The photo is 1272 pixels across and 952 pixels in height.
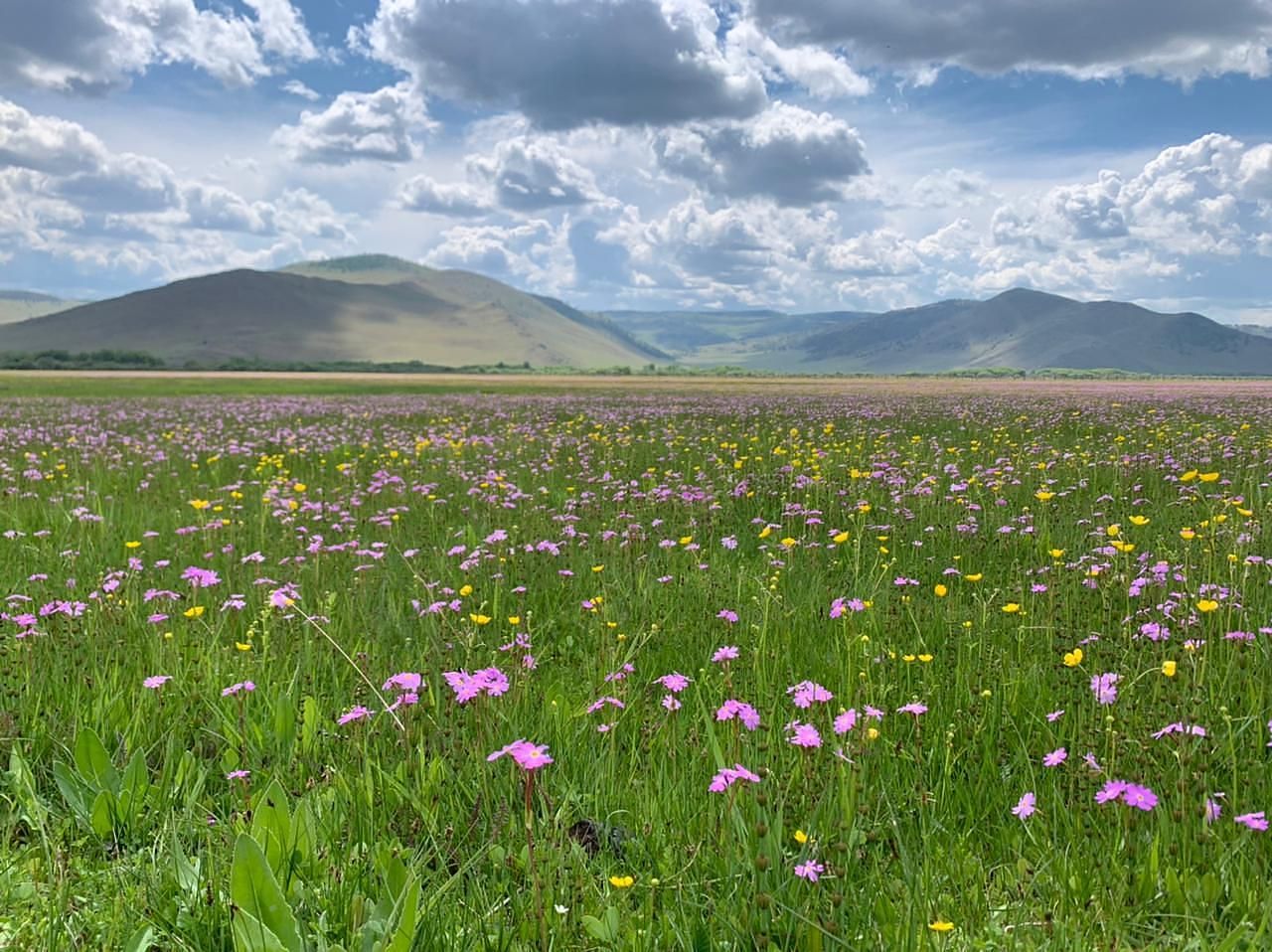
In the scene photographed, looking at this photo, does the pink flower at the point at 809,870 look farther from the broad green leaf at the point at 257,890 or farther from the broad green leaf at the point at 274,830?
the broad green leaf at the point at 274,830

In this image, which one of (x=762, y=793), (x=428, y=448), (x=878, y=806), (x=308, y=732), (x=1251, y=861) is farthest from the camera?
(x=428, y=448)

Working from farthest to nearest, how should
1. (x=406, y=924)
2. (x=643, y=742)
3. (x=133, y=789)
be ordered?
(x=643, y=742), (x=133, y=789), (x=406, y=924)

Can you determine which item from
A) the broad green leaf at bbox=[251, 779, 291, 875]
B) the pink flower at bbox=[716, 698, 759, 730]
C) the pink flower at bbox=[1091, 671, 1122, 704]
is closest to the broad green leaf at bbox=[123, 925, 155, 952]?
the broad green leaf at bbox=[251, 779, 291, 875]

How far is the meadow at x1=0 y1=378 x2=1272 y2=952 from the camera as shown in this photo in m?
2.07

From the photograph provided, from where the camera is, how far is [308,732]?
306cm

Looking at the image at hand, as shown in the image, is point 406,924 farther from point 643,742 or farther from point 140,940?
point 643,742

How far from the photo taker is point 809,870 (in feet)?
6.73

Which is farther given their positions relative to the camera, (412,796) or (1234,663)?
(1234,663)

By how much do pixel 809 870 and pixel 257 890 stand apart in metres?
1.31

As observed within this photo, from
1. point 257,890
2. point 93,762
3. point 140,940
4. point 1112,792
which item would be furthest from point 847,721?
point 93,762

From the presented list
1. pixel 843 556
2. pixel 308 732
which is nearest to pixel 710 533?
pixel 843 556

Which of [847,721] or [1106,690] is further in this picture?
[1106,690]

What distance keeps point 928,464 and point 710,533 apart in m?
4.19

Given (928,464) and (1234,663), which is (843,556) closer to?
(1234,663)
